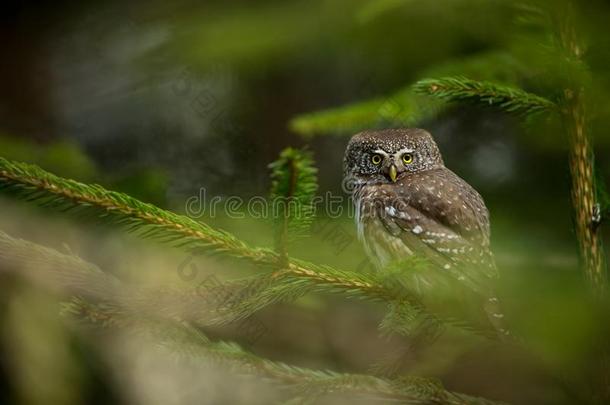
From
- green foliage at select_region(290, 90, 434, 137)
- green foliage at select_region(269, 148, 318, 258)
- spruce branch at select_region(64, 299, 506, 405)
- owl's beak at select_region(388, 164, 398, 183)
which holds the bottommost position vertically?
spruce branch at select_region(64, 299, 506, 405)

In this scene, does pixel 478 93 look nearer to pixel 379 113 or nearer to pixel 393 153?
pixel 393 153

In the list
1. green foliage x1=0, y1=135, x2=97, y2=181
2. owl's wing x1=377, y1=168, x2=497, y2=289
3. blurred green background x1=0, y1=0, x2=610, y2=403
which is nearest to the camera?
owl's wing x1=377, y1=168, x2=497, y2=289

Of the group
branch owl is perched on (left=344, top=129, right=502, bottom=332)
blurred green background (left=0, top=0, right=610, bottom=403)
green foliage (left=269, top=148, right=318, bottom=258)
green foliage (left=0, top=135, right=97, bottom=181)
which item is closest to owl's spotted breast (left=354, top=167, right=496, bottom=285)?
branch owl is perched on (left=344, top=129, right=502, bottom=332)

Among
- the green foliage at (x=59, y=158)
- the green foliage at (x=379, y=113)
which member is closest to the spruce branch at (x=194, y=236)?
the green foliage at (x=379, y=113)

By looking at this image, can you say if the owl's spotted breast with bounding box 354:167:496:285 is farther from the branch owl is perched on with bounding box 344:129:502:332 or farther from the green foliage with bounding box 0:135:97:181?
the green foliage with bounding box 0:135:97:181

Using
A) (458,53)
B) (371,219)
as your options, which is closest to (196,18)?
(458,53)

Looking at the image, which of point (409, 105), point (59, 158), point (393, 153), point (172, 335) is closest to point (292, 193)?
point (172, 335)

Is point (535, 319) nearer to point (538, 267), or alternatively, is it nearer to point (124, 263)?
point (538, 267)
